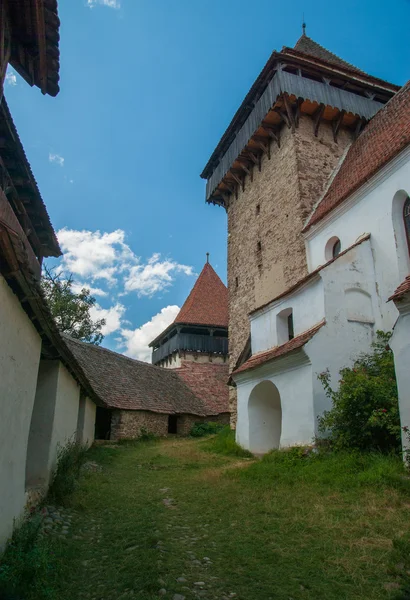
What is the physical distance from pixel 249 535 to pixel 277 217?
12.6 m

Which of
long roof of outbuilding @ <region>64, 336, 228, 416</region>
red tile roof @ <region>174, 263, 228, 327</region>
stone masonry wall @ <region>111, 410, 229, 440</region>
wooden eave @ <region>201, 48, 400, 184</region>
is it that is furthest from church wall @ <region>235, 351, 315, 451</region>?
red tile roof @ <region>174, 263, 228, 327</region>

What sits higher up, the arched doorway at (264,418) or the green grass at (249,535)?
the arched doorway at (264,418)

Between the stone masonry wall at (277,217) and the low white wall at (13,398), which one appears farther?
the stone masonry wall at (277,217)

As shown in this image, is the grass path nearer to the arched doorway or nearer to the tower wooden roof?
the arched doorway

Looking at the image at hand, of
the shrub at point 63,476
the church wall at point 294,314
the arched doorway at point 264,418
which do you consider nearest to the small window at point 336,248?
the church wall at point 294,314

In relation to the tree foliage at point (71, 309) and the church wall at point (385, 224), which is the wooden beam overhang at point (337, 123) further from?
the tree foliage at point (71, 309)

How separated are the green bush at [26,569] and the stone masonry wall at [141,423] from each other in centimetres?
1296

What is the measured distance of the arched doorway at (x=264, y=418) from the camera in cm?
1093

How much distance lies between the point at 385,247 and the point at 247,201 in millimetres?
8735

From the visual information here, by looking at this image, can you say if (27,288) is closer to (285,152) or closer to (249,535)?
(249,535)

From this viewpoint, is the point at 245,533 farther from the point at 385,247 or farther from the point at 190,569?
the point at 385,247

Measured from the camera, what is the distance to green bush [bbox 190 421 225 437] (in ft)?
67.5

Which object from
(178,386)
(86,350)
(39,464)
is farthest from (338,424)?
(178,386)

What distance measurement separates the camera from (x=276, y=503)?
578 cm
